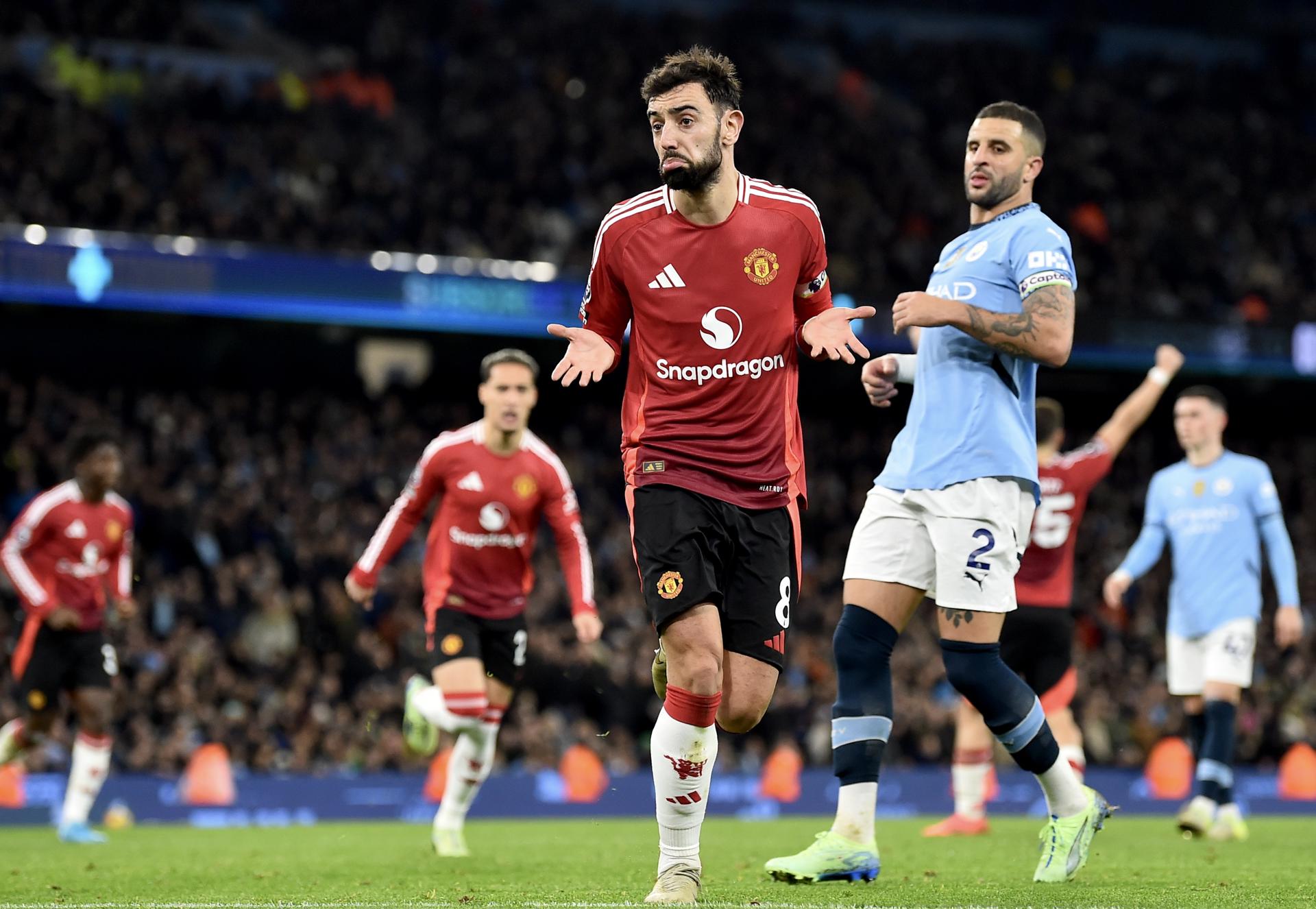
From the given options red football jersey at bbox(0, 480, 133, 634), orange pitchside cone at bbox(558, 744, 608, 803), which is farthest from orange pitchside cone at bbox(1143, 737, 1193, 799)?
red football jersey at bbox(0, 480, 133, 634)

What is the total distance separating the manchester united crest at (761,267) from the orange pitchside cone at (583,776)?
10.7m

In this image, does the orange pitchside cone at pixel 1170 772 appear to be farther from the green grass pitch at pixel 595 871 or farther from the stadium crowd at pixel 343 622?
the green grass pitch at pixel 595 871

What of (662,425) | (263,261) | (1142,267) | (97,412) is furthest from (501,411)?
(1142,267)

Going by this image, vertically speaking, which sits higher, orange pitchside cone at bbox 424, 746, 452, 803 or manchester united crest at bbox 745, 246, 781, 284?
manchester united crest at bbox 745, 246, 781, 284

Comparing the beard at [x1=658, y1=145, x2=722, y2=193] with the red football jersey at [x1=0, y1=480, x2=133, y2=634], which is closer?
the beard at [x1=658, y1=145, x2=722, y2=193]

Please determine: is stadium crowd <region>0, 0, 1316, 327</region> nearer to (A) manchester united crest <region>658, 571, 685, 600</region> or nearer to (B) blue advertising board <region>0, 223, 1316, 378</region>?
(B) blue advertising board <region>0, 223, 1316, 378</region>

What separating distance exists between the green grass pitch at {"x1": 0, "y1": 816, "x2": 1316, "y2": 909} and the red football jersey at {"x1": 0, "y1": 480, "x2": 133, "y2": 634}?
1.61 meters

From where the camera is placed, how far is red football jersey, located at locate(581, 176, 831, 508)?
17.3ft

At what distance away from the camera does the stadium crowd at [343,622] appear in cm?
1631

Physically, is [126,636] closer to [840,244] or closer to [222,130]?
[222,130]

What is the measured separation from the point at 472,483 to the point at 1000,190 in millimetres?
3752

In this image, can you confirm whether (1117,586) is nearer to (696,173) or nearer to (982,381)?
(982,381)

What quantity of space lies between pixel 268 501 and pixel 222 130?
5611 millimetres

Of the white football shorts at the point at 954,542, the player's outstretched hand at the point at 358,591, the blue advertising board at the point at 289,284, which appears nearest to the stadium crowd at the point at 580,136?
the blue advertising board at the point at 289,284
